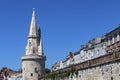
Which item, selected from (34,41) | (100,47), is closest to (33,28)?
(34,41)

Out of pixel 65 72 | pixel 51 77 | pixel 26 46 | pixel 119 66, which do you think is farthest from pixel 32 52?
pixel 119 66

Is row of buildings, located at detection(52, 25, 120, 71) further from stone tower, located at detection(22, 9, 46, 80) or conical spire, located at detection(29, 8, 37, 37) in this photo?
conical spire, located at detection(29, 8, 37, 37)

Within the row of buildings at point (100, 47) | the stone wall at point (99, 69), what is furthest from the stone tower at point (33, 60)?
the stone wall at point (99, 69)

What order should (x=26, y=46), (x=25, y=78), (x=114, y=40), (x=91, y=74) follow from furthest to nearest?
(x=26, y=46) → (x=25, y=78) → (x=114, y=40) → (x=91, y=74)

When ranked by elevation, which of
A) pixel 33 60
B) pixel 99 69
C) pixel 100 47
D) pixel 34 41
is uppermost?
pixel 34 41

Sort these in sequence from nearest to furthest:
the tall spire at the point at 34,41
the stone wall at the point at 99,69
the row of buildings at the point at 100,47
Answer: the stone wall at the point at 99,69, the row of buildings at the point at 100,47, the tall spire at the point at 34,41

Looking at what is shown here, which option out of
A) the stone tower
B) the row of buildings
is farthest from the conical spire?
the row of buildings

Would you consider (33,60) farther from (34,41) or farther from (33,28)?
(33,28)

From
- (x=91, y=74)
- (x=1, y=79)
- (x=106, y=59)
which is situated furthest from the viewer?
(x=1, y=79)

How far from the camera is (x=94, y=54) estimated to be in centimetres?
6100

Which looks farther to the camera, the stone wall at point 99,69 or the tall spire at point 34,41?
the tall spire at point 34,41

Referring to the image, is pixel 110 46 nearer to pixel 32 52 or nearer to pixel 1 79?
pixel 32 52

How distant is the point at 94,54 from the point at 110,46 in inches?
330

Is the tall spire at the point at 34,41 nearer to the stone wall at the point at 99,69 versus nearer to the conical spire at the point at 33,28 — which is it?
the conical spire at the point at 33,28
